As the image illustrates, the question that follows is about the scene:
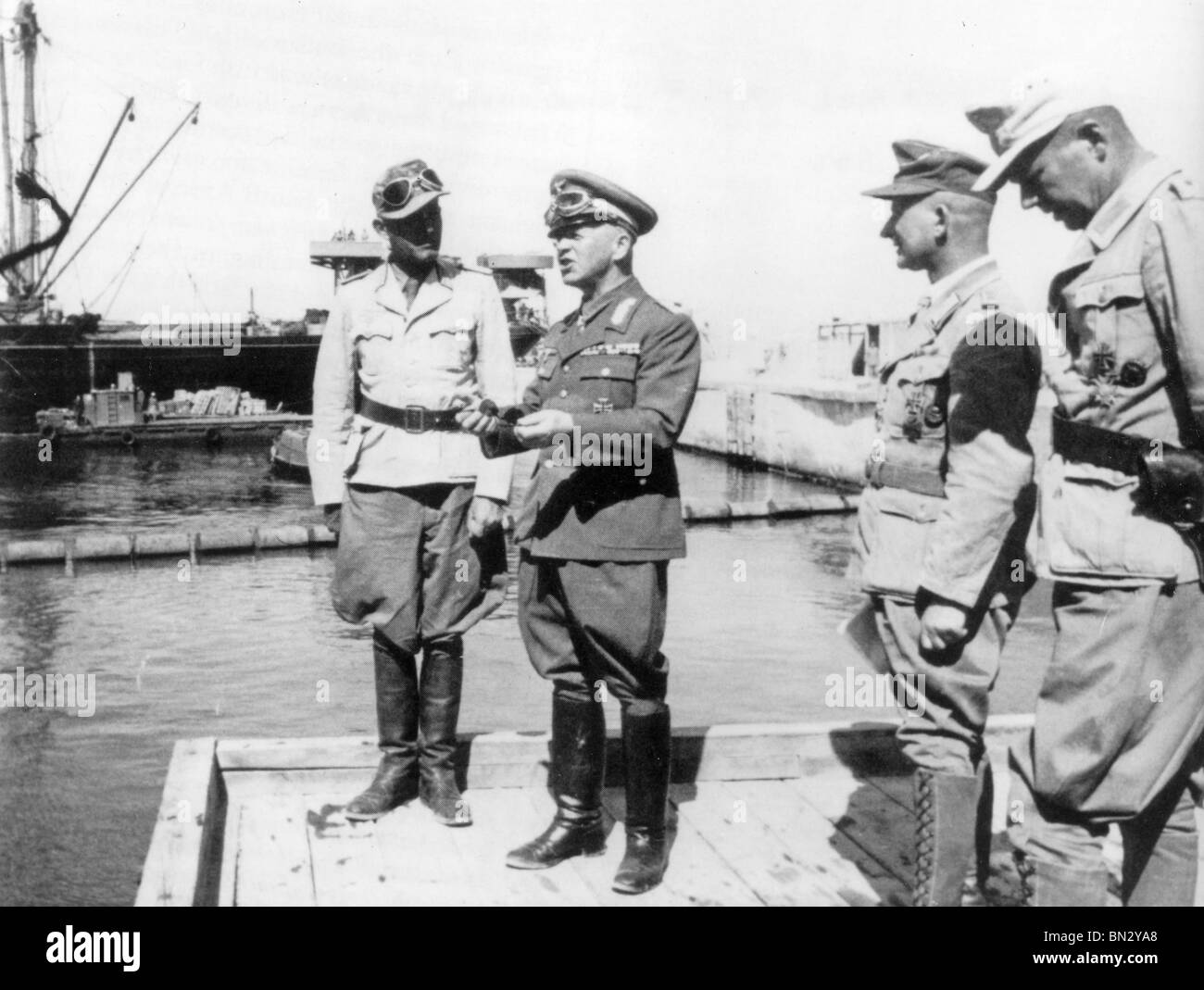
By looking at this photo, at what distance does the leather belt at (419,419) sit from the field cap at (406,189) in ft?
1.97

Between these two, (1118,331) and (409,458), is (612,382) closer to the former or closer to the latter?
(409,458)

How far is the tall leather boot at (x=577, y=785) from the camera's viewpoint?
3578 millimetres

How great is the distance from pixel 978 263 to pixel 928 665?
3.26 feet

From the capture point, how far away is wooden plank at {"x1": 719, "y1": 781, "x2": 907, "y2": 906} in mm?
3367

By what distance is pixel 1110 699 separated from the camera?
251 cm

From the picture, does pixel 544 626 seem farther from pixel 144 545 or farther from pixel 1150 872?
pixel 144 545

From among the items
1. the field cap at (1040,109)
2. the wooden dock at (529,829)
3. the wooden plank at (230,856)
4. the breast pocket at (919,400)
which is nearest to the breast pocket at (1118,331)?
the field cap at (1040,109)

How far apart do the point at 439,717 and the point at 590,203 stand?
1647 millimetres

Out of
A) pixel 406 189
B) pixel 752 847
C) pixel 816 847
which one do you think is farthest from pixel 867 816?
pixel 406 189

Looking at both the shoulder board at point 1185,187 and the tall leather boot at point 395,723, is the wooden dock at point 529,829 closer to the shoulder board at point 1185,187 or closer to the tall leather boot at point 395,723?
the tall leather boot at point 395,723

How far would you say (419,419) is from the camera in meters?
3.90

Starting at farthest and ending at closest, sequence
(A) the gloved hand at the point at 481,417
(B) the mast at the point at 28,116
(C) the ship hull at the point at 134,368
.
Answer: (C) the ship hull at the point at 134,368 → (B) the mast at the point at 28,116 → (A) the gloved hand at the point at 481,417

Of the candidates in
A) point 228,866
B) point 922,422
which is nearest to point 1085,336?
point 922,422
